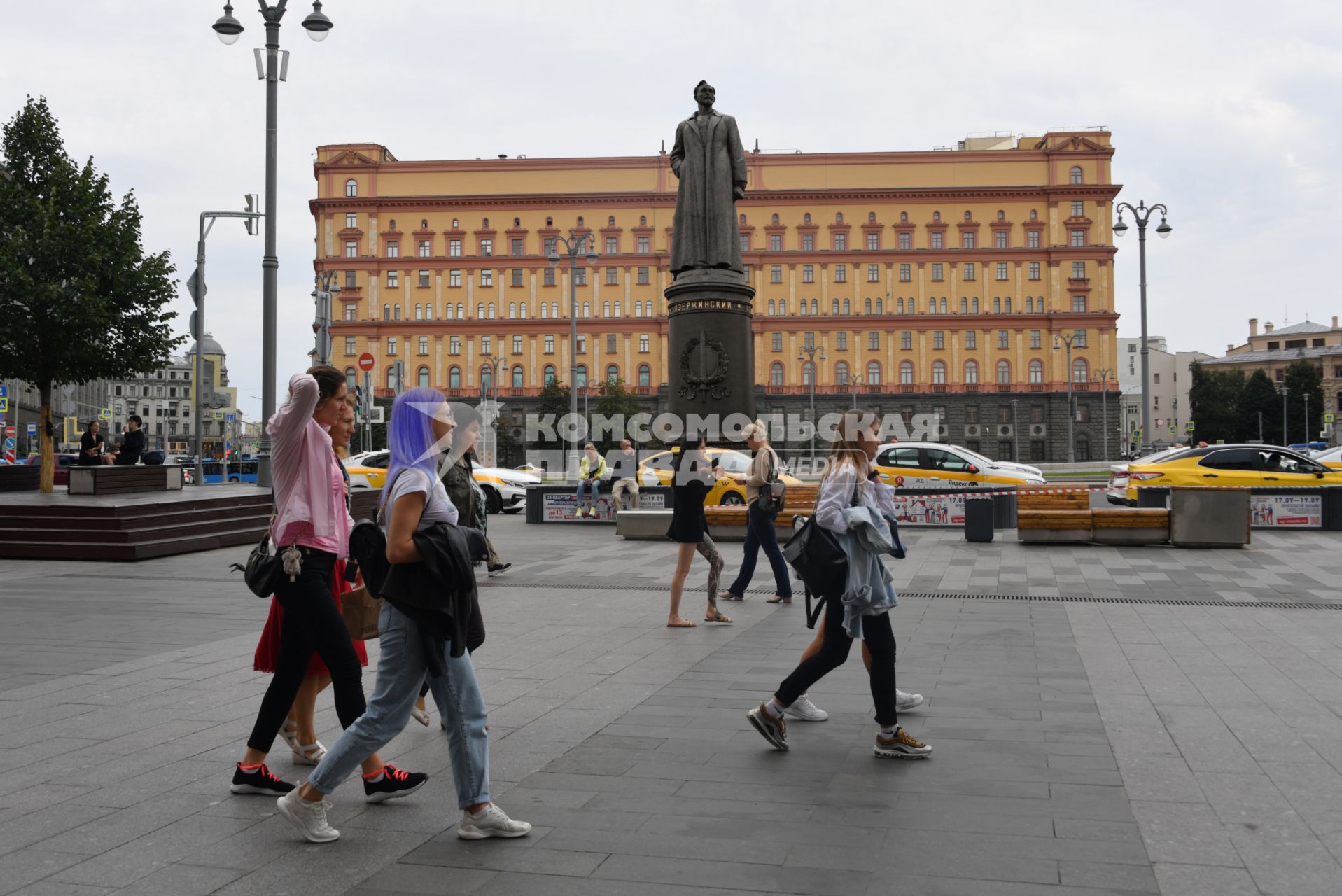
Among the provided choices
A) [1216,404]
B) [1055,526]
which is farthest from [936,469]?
[1216,404]

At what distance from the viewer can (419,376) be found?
95.1 meters

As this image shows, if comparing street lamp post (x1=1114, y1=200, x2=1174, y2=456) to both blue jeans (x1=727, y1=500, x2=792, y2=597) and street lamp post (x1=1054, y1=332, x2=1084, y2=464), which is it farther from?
street lamp post (x1=1054, y1=332, x2=1084, y2=464)

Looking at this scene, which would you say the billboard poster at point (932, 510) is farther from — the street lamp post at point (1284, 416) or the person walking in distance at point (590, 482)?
the street lamp post at point (1284, 416)

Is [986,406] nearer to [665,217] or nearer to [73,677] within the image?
[665,217]

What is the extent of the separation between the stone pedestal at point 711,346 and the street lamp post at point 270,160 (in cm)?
687

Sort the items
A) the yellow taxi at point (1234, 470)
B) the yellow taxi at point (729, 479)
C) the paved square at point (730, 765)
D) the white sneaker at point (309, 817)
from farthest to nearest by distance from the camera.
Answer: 1. the yellow taxi at point (729, 479)
2. the yellow taxi at point (1234, 470)
3. the white sneaker at point (309, 817)
4. the paved square at point (730, 765)

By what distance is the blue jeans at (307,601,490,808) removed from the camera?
429cm

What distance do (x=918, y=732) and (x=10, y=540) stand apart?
14820 millimetres

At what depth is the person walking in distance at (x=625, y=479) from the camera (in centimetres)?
2245

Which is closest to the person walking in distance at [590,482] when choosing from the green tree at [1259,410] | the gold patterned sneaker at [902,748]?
the gold patterned sneaker at [902,748]

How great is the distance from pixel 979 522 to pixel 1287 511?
20.5 feet

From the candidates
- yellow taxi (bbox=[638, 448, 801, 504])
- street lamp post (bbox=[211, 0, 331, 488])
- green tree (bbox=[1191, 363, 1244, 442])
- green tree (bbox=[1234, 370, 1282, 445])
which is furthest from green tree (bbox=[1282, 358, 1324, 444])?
street lamp post (bbox=[211, 0, 331, 488])

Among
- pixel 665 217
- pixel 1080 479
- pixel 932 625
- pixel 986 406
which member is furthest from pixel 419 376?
pixel 932 625

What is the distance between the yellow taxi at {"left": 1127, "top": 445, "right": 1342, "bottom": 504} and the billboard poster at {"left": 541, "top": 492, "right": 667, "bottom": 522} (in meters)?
9.67
